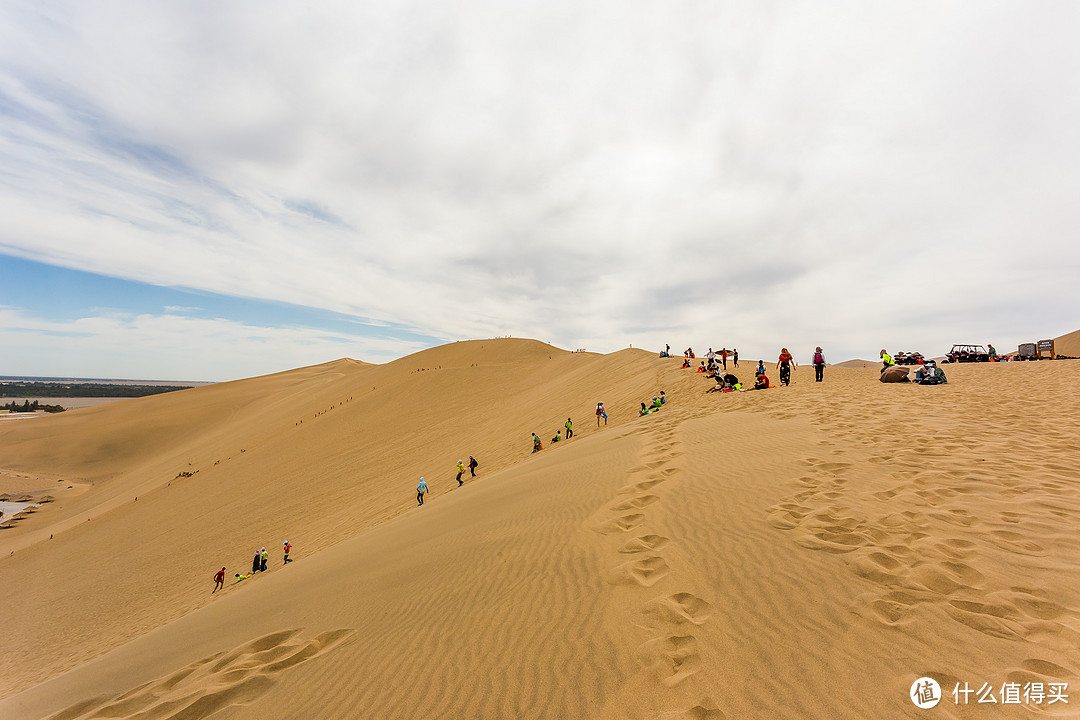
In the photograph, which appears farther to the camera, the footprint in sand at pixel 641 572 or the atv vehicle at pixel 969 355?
the atv vehicle at pixel 969 355

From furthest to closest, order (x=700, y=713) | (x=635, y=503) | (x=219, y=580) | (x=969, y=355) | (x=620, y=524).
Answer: (x=969, y=355) → (x=219, y=580) → (x=635, y=503) → (x=620, y=524) → (x=700, y=713)

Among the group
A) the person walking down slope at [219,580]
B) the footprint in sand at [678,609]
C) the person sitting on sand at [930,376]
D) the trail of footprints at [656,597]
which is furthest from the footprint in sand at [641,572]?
the person sitting on sand at [930,376]

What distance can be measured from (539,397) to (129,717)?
82.4 ft

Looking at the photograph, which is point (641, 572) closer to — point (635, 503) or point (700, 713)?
point (700, 713)

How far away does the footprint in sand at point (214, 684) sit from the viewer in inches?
155

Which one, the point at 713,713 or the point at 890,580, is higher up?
the point at 890,580

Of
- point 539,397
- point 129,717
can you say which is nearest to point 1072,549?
point 129,717

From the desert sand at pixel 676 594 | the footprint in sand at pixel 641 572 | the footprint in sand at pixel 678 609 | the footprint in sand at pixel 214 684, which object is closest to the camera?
the desert sand at pixel 676 594

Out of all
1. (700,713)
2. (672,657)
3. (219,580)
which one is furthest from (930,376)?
(219,580)

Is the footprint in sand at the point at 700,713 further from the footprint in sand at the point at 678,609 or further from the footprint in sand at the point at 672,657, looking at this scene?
the footprint in sand at the point at 678,609

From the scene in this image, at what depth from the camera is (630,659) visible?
327 centimetres

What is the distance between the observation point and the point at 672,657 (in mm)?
3217

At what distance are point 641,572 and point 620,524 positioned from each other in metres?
1.33

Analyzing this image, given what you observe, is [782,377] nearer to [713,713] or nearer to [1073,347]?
[713,713]
